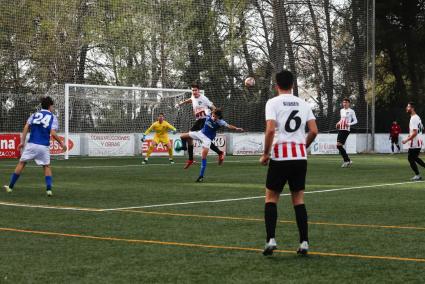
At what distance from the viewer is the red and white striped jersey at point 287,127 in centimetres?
861

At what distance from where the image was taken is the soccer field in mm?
7578

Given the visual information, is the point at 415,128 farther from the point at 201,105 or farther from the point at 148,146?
the point at 148,146

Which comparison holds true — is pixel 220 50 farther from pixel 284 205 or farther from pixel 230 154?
pixel 284 205

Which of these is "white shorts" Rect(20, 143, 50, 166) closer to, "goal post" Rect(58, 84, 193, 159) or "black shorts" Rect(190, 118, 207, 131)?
"black shorts" Rect(190, 118, 207, 131)

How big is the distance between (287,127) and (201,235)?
2.28m

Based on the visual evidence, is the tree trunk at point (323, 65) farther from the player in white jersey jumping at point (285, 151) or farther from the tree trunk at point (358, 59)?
the player in white jersey jumping at point (285, 151)

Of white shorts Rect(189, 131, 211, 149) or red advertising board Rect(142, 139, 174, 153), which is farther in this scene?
red advertising board Rect(142, 139, 174, 153)

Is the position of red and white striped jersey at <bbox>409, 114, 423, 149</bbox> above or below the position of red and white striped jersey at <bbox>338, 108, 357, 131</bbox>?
below

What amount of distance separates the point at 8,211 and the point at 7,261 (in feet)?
16.7

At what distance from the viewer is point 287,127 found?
866 cm

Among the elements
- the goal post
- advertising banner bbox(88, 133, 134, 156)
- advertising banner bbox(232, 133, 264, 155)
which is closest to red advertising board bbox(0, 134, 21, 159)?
the goal post

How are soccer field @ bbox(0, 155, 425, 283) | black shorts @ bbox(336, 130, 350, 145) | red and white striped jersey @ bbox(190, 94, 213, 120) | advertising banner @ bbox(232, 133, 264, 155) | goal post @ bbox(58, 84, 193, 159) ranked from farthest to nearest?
advertising banner @ bbox(232, 133, 264, 155)
goal post @ bbox(58, 84, 193, 159)
black shorts @ bbox(336, 130, 350, 145)
red and white striped jersey @ bbox(190, 94, 213, 120)
soccer field @ bbox(0, 155, 425, 283)

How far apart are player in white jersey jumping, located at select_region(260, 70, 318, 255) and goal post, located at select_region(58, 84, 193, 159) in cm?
2904

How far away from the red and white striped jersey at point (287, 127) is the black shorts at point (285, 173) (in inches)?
2.2
